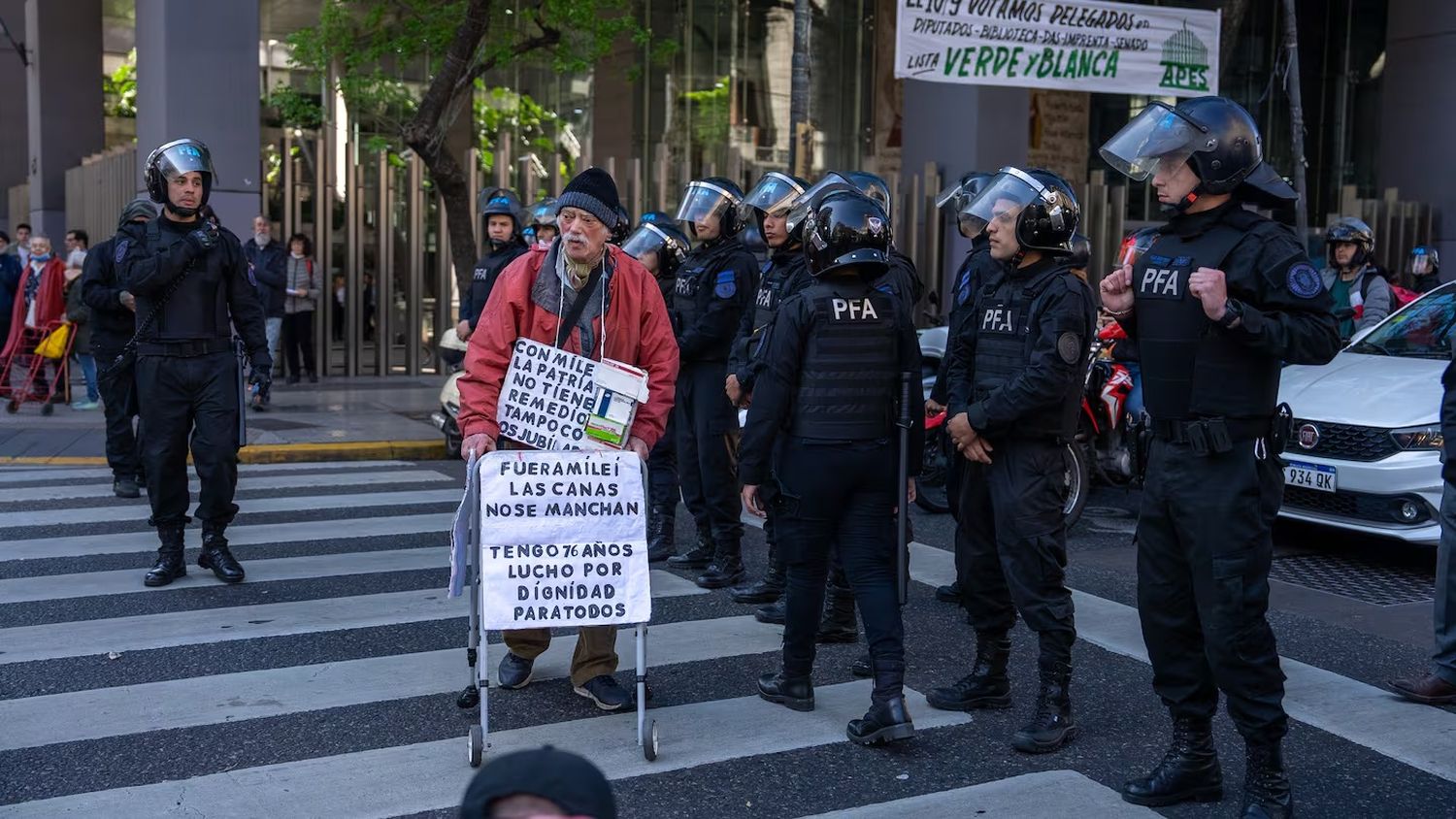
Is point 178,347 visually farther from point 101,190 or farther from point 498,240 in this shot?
point 101,190

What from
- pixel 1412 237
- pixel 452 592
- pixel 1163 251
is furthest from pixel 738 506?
pixel 1412 237

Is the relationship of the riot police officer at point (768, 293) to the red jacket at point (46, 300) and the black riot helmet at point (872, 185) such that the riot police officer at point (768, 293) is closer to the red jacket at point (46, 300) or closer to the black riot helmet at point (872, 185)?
the black riot helmet at point (872, 185)

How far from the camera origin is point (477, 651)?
207 inches

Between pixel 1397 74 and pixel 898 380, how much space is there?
21.5 meters

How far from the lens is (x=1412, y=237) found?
2223 cm

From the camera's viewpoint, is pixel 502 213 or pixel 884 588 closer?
pixel 884 588

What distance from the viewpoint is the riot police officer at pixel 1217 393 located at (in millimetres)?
4266

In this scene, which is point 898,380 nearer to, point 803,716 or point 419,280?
point 803,716

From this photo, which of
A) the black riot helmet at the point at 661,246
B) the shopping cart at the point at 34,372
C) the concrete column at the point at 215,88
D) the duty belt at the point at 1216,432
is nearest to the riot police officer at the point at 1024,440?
the duty belt at the point at 1216,432

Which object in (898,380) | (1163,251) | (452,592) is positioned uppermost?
(1163,251)

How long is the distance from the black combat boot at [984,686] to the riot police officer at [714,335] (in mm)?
2258

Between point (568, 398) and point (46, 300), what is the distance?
11.6 metres

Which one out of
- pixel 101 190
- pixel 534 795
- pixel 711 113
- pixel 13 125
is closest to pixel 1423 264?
pixel 534 795

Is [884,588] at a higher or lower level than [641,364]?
lower
